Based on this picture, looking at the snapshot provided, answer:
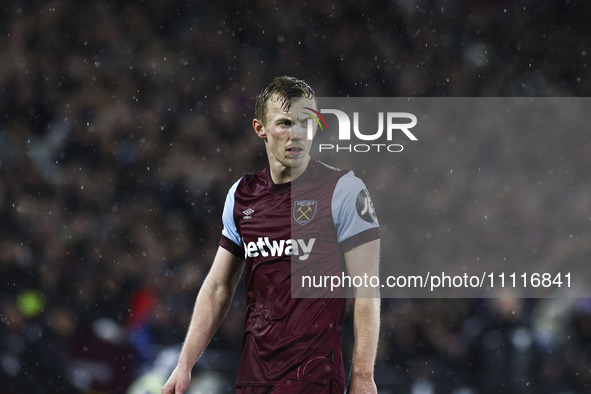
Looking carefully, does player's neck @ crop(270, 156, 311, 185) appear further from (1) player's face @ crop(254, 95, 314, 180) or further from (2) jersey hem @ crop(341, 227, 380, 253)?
(2) jersey hem @ crop(341, 227, 380, 253)

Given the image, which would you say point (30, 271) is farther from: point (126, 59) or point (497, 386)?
point (497, 386)

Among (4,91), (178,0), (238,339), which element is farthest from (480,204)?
(4,91)

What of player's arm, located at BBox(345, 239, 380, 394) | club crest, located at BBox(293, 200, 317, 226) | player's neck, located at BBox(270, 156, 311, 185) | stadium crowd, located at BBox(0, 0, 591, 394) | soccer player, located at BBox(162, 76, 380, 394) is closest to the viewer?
player's arm, located at BBox(345, 239, 380, 394)

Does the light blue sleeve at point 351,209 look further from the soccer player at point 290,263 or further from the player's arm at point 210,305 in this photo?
the player's arm at point 210,305

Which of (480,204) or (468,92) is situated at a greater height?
(468,92)

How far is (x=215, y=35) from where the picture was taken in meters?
6.10

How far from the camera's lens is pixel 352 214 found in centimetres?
215

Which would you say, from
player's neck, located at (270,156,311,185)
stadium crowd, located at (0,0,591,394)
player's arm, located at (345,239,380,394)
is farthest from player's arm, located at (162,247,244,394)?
stadium crowd, located at (0,0,591,394)

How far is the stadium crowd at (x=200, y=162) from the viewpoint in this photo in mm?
5336

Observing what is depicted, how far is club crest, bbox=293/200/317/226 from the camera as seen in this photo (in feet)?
7.25

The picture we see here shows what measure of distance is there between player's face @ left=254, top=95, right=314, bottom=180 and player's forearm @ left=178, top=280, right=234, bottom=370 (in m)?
0.46

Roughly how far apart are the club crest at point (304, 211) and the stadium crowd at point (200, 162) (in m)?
3.14

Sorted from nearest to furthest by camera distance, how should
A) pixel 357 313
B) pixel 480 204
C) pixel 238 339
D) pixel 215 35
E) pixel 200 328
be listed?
1. pixel 357 313
2. pixel 200 328
3. pixel 238 339
4. pixel 480 204
5. pixel 215 35

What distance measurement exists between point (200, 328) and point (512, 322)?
3462 millimetres
